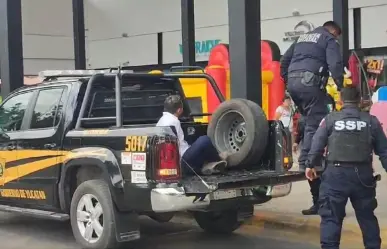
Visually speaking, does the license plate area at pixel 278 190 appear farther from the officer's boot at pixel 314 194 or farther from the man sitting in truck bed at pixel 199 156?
the officer's boot at pixel 314 194

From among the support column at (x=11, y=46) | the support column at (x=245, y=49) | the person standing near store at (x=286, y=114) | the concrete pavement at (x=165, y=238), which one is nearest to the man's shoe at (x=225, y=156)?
the concrete pavement at (x=165, y=238)

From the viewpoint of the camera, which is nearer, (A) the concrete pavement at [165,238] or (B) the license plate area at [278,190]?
(B) the license plate area at [278,190]

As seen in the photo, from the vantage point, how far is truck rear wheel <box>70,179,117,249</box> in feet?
20.9

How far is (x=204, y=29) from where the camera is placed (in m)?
24.4

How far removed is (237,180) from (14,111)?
10.9 feet

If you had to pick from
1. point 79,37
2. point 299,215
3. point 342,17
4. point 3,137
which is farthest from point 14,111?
point 79,37

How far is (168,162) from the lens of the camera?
598 centimetres

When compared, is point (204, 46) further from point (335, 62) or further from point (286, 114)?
point (335, 62)

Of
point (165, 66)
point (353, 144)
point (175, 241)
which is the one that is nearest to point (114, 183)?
point (175, 241)

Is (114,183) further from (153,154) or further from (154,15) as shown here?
(154,15)

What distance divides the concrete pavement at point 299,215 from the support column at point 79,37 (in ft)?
36.5

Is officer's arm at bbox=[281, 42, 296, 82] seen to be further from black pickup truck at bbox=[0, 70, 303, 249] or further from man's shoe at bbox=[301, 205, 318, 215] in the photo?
man's shoe at bbox=[301, 205, 318, 215]

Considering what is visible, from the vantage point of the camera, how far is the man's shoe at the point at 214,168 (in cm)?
660

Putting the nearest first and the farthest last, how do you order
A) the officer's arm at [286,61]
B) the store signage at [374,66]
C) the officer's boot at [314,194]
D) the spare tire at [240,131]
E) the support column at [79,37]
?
the spare tire at [240,131] → the officer's boot at [314,194] → the officer's arm at [286,61] → the support column at [79,37] → the store signage at [374,66]
